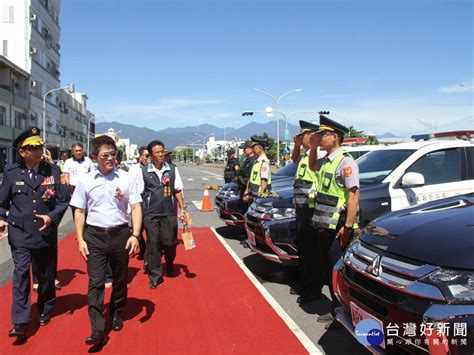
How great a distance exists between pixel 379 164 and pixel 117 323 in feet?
13.1

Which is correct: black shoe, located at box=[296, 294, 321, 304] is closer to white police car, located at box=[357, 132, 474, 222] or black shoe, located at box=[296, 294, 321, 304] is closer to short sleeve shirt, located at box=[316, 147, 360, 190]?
white police car, located at box=[357, 132, 474, 222]

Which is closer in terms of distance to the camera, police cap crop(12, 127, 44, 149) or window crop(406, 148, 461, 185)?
police cap crop(12, 127, 44, 149)

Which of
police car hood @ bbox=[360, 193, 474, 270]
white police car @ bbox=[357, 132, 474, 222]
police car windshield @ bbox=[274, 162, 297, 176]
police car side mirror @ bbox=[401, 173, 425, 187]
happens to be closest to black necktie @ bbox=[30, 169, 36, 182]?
police car hood @ bbox=[360, 193, 474, 270]

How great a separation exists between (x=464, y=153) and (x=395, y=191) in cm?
152

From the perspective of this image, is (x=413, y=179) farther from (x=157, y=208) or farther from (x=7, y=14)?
(x=7, y=14)

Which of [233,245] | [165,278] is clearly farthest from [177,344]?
[233,245]

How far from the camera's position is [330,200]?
4234 mm

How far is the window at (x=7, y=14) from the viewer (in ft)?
145

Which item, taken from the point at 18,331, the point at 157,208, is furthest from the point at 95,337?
the point at 157,208

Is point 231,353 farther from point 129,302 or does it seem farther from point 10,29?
point 10,29

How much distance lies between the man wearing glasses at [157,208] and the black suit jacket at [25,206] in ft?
5.25

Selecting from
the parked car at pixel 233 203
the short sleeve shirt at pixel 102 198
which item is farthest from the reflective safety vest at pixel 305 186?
the parked car at pixel 233 203

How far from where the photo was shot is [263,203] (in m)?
5.93

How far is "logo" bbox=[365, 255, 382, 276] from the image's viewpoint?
2797mm
